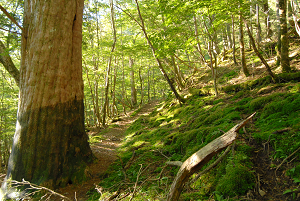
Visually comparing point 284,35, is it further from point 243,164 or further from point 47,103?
point 47,103

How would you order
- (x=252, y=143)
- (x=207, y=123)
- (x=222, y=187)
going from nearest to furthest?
(x=222, y=187) → (x=252, y=143) → (x=207, y=123)

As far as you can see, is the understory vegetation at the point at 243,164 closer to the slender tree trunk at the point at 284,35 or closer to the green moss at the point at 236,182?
the green moss at the point at 236,182

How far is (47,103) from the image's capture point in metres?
3.91

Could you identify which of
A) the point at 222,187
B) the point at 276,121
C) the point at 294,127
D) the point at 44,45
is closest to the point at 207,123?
the point at 276,121

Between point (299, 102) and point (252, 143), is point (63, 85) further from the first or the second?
point (299, 102)

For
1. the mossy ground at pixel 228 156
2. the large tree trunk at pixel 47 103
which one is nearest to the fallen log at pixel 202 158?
the mossy ground at pixel 228 156

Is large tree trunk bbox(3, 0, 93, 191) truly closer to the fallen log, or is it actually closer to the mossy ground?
the mossy ground

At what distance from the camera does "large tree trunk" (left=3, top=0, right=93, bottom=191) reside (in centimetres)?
374

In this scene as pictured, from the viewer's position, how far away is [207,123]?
496 centimetres

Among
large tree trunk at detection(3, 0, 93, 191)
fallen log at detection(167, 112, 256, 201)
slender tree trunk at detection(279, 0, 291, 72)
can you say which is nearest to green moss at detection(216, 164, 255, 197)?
fallen log at detection(167, 112, 256, 201)

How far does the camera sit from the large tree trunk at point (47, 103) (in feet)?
12.3

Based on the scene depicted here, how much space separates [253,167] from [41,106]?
4353 mm

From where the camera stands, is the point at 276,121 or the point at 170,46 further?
the point at 170,46

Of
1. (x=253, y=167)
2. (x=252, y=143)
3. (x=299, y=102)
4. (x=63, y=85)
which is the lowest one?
(x=253, y=167)
